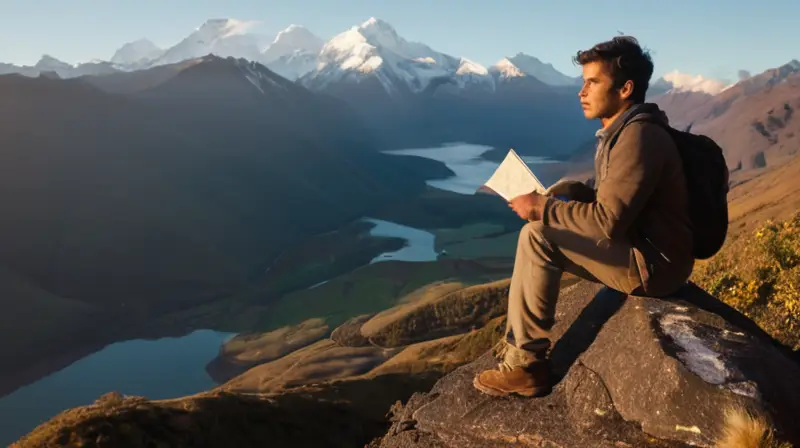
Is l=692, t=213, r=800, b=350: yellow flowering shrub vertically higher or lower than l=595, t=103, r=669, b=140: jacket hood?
lower

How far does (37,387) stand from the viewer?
116 meters

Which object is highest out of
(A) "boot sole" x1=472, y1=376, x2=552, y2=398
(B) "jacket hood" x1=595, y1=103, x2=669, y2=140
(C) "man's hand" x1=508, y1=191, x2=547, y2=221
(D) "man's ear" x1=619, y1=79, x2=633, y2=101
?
(D) "man's ear" x1=619, y1=79, x2=633, y2=101

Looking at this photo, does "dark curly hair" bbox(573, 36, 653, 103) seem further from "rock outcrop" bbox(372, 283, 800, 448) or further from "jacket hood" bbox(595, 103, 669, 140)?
"rock outcrop" bbox(372, 283, 800, 448)

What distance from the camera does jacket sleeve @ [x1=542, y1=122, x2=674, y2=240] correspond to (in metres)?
4.84

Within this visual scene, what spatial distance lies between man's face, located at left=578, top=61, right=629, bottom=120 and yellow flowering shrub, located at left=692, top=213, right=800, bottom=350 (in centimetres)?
452

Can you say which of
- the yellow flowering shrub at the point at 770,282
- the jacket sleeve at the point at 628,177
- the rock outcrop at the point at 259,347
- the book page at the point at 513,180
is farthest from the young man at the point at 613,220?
the rock outcrop at the point at 259,347

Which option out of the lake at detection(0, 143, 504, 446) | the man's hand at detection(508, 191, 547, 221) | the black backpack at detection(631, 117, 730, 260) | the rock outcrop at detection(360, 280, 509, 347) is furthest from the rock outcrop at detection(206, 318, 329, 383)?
the black backpack at detection(631, 117, 730, 260)

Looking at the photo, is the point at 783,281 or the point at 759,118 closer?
the point at 783,281

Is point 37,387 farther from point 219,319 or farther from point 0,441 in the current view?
point 219,319

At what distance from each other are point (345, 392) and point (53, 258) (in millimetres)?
165852

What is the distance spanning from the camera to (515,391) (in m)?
6.03

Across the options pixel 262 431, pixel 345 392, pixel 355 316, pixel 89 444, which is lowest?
pixel 355 316

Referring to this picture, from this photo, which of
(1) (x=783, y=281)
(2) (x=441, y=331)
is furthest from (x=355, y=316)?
(1) (x=783, y=281)

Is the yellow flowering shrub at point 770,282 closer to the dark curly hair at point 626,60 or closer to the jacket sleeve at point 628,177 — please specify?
the jacket sleeve at point 628,177
